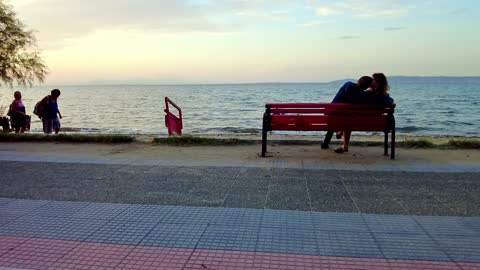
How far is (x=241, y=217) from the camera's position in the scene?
4.43 meters

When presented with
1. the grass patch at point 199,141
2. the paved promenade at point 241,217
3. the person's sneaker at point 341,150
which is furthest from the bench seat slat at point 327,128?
the grass patch at point 199,141

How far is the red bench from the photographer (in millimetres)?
7520

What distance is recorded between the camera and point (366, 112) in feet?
24.8

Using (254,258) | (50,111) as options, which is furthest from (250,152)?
(50,111)

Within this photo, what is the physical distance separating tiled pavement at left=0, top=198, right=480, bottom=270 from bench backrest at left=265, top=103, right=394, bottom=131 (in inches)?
124

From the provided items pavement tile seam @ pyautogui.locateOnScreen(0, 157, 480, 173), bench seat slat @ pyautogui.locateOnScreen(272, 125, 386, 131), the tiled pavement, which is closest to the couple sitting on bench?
bench seat slat @ pyautogui.locateOnScreen(272, 125, 386, 131)

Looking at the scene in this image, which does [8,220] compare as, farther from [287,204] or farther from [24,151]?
[24,151]

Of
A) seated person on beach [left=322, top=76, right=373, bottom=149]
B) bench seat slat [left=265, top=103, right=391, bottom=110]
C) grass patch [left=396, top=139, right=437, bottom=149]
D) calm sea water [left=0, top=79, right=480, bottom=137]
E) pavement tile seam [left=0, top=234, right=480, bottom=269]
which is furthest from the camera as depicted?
calm sea water [left=0, top=79, right=480, bottom=137]

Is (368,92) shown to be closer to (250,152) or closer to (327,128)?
(327,128)

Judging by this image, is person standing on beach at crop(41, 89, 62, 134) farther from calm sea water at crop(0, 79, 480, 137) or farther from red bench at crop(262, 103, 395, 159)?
red bench at crop(262, 103, 395, 159)

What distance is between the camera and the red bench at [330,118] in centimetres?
752

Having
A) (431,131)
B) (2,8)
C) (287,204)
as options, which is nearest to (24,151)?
(287,204)

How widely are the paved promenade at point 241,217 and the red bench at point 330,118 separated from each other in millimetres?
995

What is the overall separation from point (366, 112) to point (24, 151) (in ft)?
21.7
